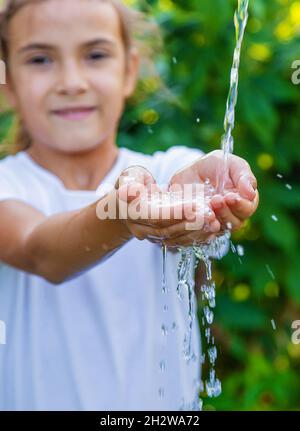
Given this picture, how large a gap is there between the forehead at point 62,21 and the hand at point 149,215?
0.49 meters

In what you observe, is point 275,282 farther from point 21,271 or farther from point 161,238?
point 161,238

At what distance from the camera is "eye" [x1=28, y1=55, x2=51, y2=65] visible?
68.9 inches

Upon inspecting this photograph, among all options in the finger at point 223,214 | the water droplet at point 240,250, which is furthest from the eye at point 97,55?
the water droplet at point 240,250

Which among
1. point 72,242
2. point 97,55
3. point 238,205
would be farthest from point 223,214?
point 97,55

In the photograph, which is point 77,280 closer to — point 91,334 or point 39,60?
point 91,334

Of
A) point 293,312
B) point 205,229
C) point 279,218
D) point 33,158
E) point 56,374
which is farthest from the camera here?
point 293,312

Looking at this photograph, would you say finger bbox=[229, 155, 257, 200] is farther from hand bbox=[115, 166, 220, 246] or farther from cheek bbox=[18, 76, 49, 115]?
cheek bbox=[18, 76, 49, 115]

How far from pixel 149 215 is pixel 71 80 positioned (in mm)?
572

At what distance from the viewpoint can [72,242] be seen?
1461 mm

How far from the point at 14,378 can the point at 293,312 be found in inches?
43.4

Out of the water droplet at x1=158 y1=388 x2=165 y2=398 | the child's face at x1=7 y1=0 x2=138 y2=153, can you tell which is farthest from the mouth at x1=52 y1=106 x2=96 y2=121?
the water droplet at x1=158 y1=388 x2=165 y2=398

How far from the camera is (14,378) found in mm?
1703

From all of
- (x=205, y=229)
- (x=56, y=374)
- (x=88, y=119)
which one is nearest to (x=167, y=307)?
(x=56, y=374)

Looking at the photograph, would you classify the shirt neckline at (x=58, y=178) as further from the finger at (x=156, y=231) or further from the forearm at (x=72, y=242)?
the finger at (x=156, y=231)
